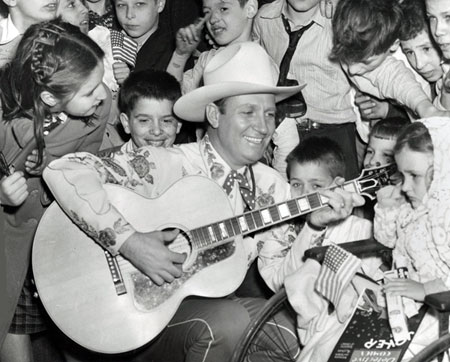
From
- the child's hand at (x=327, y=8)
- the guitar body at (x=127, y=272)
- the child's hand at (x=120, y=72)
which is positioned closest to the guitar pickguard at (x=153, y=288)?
the guitar body at (x=127, y=272)

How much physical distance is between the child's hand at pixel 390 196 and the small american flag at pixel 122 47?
1.69m

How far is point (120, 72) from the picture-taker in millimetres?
5000

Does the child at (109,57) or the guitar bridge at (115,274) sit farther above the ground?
the child at (109,57)

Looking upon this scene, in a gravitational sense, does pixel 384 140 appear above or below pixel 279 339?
above

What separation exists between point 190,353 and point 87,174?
84 cm

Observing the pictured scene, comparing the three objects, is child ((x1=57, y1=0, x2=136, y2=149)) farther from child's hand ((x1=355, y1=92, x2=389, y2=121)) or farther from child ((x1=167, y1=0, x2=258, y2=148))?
child's hand ((x1=355, y1=92, x2=389, y2=121))

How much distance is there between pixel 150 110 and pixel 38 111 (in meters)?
0.55

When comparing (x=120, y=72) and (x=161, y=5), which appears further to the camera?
(x=161, y=5)

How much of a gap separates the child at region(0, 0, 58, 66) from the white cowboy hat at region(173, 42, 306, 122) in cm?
81

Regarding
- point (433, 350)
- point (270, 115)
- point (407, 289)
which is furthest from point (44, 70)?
point (433, 350)

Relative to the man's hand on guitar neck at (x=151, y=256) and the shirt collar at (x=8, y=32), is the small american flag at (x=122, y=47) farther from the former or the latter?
the man's hand on guitar neck at (x=151, y=256)

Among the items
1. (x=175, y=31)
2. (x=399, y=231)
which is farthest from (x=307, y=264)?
(x=175, y=31)

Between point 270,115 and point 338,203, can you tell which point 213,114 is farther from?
point 338,203

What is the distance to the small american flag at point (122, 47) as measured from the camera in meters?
5.09
